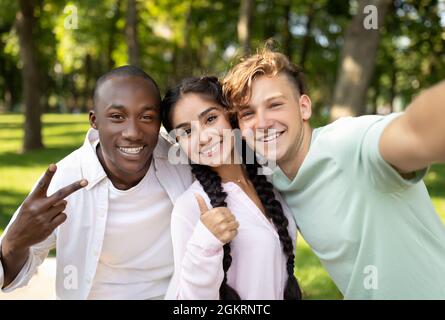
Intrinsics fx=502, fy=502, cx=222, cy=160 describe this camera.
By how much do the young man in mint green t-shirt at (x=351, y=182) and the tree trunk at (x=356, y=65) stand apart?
5.10 metres

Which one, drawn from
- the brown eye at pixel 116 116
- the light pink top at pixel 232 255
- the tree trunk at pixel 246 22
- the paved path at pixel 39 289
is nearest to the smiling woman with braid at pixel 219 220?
the light pink top at pixel 232 255

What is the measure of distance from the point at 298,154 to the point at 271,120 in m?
0.24

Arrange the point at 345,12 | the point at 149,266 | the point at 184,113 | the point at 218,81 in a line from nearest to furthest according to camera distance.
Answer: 1. the point at 184,113
2. the point at 218,81
3. the point at 149,266
4. the point at 345,12

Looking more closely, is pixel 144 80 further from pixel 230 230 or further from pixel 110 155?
pixel 230 230

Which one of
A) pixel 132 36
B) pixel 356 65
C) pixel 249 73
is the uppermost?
pixel 132 36

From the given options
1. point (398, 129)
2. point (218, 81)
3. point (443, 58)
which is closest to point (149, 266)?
point (218, 81)

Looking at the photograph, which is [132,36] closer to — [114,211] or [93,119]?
[93,119]

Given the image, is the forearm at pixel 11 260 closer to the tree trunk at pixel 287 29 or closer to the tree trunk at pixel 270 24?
the tree trunk at pixel 287 29

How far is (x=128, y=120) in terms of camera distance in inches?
99.3

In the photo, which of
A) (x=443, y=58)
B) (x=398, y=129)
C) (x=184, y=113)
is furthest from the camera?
(x=443, y=58)

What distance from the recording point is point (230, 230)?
207 centimetres

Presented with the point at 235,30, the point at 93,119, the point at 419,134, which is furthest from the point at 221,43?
the point at 419,134
